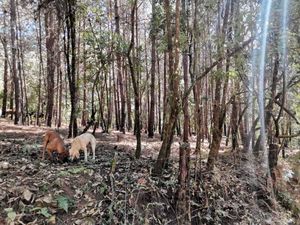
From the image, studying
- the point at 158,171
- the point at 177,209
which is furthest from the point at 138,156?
the point at 177,209

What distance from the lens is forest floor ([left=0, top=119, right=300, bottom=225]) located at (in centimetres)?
505

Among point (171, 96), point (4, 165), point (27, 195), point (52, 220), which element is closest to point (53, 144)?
point (4, 165)

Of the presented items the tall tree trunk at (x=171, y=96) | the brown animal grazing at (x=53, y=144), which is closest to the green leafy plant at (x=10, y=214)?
the brown animal grazing at (x=53, y=144)

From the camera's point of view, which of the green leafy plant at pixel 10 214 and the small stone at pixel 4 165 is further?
the small stone at pixel 4 165

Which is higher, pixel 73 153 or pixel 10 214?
pixel 73 153

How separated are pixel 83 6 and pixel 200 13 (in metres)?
2.80

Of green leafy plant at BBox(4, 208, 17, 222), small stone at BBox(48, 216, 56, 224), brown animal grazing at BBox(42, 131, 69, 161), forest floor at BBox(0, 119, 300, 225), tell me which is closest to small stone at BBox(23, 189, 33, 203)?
forest floor at BBox(0, 119, 300, 225)

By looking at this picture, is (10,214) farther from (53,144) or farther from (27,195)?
(53,144)

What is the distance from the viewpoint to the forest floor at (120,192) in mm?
5055

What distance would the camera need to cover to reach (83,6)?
342 inches

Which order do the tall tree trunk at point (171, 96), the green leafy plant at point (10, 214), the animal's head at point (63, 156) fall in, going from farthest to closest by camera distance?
1. the animal's head at point (63, 156)
2. the tall tree trunk at point (171, 96)
3. the green leafy plant at point (10, 214)

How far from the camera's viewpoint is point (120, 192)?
575 cm

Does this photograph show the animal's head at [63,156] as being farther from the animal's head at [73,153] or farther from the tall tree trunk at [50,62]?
the tall tree trunk at [50,62]

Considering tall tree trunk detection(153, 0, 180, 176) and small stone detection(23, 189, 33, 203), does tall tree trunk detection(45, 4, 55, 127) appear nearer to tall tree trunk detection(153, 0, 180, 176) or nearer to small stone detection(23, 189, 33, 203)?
tall tree trunk detection(153, 0, 180, 176)
